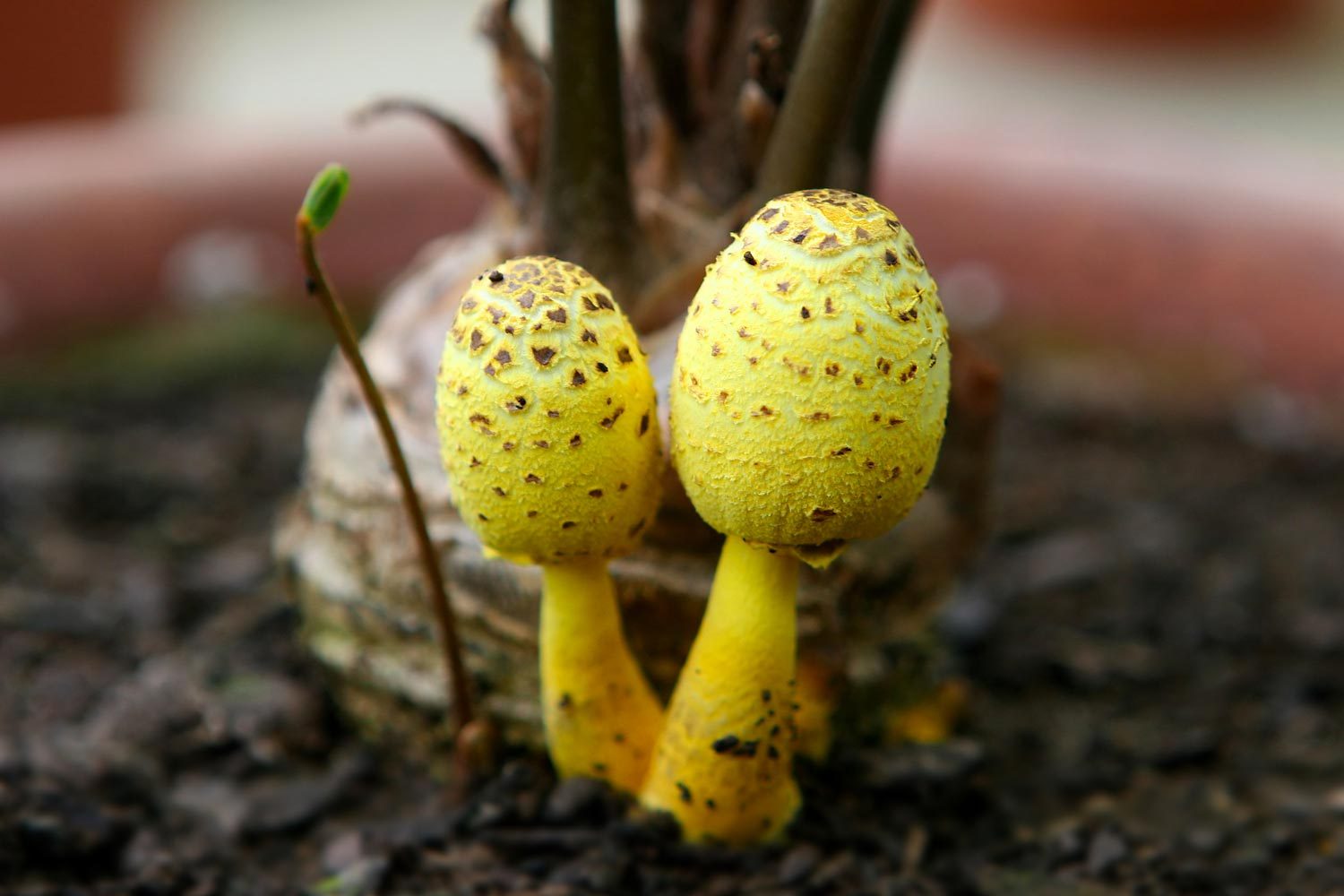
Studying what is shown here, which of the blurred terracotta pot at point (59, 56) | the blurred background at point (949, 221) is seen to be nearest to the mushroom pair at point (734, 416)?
the blurred background at point (949, 221)

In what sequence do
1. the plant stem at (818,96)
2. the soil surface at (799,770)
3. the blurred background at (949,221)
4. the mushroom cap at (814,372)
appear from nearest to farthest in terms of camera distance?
1. the mushroom cap at (814,372)
2. the plant stem at (818,96)
3. the soil surface at (799,770)
4. the blurred background at (949,221)

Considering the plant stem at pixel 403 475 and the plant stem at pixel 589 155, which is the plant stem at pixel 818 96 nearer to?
the plant stem at pixel 589 155

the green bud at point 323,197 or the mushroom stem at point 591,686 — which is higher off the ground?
the green bud at point 323,197

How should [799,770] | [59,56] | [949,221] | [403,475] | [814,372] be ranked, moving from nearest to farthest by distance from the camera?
1. [814,372]
2. [403,475]
3. [799,770]
4. [949,221]
5. [59,56]

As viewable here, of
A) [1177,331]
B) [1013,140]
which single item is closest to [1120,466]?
[1177,331]

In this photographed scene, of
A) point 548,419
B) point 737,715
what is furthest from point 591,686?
point 548,419

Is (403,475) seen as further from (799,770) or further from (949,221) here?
(949,221)
